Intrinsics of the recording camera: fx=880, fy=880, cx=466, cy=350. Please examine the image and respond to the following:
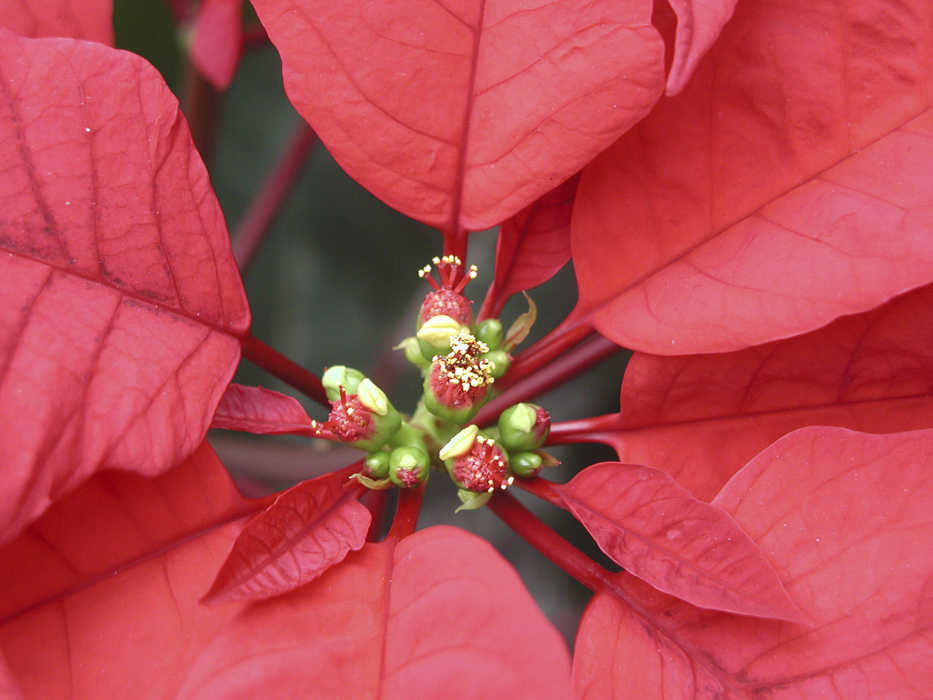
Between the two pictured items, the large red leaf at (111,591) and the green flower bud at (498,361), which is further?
the green flower bud at (498,361)

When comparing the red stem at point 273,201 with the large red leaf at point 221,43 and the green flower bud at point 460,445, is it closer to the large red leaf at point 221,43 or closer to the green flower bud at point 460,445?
the large red leaf at point 221,43

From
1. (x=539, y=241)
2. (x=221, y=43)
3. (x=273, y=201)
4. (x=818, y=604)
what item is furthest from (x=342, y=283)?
(x=818, y=604)

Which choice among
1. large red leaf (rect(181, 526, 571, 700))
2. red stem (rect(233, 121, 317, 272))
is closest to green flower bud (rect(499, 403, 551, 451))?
large red leaf (rect(181, 526, 571, 700))

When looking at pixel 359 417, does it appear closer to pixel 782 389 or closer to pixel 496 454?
pixel 496 454

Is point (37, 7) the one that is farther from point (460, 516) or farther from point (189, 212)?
point (460, 516)

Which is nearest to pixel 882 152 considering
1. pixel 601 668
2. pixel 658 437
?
pixel 658 437

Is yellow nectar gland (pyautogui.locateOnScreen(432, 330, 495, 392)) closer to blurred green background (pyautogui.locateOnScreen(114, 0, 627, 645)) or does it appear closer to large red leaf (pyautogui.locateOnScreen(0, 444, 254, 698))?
large red leaf (pyautogui.locateOnScreen(0, 444, 254, 698))

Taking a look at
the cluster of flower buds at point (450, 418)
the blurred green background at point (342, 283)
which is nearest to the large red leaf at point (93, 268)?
the cluster of flower buds at point (450, 418)
